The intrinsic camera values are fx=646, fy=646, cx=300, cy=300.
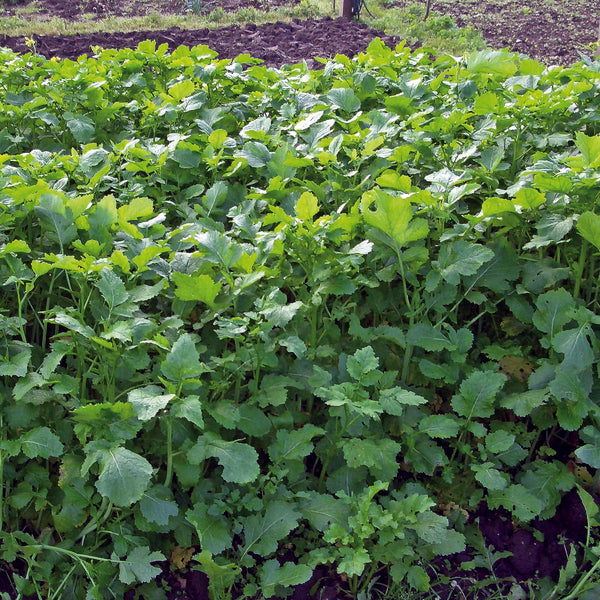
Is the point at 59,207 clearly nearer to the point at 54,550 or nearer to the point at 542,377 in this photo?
the point at 54,550

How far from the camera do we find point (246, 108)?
3.51 metres

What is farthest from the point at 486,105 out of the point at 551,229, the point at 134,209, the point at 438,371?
the point at 134,209

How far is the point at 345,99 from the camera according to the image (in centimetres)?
325

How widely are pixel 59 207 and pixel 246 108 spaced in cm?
150

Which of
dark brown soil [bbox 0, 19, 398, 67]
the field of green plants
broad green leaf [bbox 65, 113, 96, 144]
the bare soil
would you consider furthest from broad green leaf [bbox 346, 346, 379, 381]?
dark brown soil [bbox 0, 19, 398, 67]

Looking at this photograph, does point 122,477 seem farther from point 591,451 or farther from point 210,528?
point 591,451

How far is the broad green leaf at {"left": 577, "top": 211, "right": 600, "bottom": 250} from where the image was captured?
2141 millimetres

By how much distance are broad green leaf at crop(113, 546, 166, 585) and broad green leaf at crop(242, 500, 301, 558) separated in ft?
0.88

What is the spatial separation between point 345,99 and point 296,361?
160 centimetres

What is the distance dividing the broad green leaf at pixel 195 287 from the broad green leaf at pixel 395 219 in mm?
594

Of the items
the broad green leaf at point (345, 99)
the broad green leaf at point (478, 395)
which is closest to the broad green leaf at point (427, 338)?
the broad green leaf at point (478, 395)

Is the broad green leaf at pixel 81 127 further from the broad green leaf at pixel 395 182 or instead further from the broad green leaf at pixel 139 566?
the broad green leaf at pixel 139 566

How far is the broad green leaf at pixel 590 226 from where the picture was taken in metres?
2.14

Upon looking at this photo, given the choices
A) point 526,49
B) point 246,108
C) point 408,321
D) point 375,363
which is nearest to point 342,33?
point 526,49
